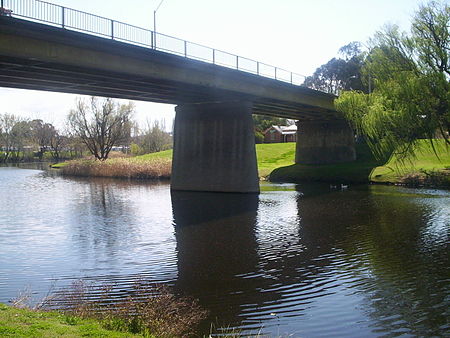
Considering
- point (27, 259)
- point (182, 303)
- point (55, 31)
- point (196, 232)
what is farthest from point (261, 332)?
point (55, 31)

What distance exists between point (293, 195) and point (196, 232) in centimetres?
1691

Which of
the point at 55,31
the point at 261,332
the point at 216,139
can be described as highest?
the point at 55,31

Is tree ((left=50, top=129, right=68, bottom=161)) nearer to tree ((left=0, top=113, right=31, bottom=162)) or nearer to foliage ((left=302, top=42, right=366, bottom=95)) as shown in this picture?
tree ((left=0, top=113, right=31, bottom=162))

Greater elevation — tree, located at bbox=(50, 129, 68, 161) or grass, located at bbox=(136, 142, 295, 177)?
tree, located at bbox=(50, 129, 68, 161)

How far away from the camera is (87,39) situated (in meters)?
23.2

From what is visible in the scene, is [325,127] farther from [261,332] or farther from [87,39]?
[261,332]

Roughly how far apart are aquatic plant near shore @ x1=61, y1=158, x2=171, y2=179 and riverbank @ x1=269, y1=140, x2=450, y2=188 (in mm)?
13510

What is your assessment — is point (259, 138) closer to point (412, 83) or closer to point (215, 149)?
point (215, 149)

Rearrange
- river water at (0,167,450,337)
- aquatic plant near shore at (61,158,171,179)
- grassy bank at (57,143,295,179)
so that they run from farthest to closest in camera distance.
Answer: grassy bank at (57,143,295,179) → aquatic plant near shore at (61,158,171,179) → river water at (0,167,450,337)

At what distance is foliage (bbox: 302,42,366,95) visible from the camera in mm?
83062

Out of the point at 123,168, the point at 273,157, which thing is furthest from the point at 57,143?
the point at 273,157

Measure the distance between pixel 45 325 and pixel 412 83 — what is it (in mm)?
31001

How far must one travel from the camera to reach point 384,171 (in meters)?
47.2

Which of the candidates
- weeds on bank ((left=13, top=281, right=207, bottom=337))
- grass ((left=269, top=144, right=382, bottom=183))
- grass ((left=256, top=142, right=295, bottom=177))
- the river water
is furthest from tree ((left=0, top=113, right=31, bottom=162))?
weeds on bank ((left=13, top=281, right=207, bottom=337))
